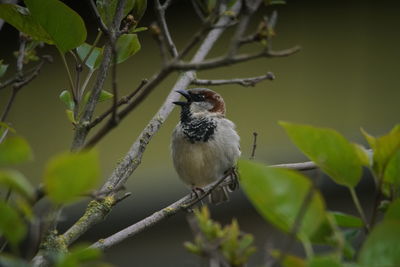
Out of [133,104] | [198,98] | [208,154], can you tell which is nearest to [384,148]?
[133,104]

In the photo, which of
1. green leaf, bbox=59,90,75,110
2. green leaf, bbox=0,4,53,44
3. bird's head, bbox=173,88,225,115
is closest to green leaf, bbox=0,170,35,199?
green leaf, bbox=0,4,53,44

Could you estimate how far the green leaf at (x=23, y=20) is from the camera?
126 cm

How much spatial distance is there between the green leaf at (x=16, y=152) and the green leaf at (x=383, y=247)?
1.08 ft

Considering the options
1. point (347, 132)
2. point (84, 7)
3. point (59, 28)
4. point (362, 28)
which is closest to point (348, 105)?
point (347, 132)

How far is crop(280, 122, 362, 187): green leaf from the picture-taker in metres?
0.78

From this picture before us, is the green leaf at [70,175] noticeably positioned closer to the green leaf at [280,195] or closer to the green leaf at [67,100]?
the green leaf at [280,195]

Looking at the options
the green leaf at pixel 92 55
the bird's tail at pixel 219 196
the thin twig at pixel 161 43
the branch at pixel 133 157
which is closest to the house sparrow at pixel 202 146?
the bird's tail at pixel 219 196

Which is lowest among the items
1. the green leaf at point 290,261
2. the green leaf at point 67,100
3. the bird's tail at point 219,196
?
the bird's tail at point 219,196

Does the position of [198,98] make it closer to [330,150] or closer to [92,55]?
[92,55]

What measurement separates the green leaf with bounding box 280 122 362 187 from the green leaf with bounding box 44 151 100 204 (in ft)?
0.73

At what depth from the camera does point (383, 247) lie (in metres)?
0.68

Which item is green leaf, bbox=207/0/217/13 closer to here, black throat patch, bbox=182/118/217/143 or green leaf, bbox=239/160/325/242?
green leaf, bbox=239/160/325/242

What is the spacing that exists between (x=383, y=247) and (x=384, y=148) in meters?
0.15

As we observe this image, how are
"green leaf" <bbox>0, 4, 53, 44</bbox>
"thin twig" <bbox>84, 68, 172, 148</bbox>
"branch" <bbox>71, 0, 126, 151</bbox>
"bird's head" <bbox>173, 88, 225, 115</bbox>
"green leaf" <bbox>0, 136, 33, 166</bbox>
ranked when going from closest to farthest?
"green leaf" <bbox>0, 136, 33, 166</bbox> → "thin twig" <bbox>84, 68, 172, 148</bbox> → "branch" <bbox>71, 0, 126, 151</bbox> → "green leaf" <bbox>0, 4, 53, 44</bbox> → "bird's head" <bbox>173, 88, 225, 115</bbox>
